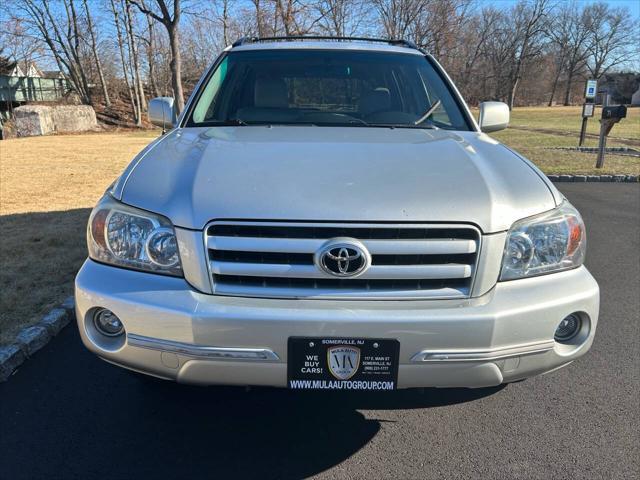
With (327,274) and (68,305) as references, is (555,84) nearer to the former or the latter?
(68,305)

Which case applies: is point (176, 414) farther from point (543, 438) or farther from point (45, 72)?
point (45, 72)

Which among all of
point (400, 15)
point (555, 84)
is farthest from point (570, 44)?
point (400, 15)

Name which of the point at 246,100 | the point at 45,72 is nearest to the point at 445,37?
the point at 246,100

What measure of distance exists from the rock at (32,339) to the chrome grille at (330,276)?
74.2 inches

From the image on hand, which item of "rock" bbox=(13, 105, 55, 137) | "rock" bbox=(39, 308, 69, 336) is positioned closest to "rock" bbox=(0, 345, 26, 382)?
"rock" bbox=(39, 308, 69, 336)

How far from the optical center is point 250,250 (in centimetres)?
188

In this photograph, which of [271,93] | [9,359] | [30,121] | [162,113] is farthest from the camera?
[30,121]

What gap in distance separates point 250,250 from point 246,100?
1816 millimetres

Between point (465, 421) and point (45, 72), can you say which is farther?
point (45, 72)

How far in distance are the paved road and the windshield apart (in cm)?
158

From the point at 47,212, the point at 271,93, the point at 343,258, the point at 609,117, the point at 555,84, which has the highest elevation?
the point at 271,93

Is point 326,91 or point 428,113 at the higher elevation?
point 326,91

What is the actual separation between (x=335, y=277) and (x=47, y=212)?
600 cm

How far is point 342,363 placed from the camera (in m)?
1.90
